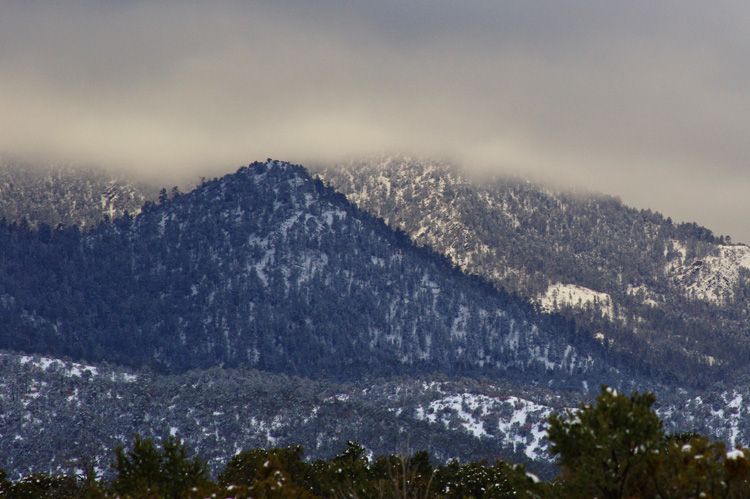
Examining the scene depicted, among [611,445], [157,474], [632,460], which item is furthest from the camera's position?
[157,474]

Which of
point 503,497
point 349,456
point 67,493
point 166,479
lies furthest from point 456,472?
point 166,479

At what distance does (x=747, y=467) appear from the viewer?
53.7 m

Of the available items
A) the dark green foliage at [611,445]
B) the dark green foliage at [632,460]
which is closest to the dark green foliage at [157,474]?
the dark green foliage at [611,445]

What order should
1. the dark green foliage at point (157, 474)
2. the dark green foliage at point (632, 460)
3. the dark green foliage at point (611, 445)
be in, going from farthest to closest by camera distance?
1. the dark green foliage at point (157, 474)
2. the dark green foliage at point (611, 445)
3. the dark green foliage at point (632, 460)

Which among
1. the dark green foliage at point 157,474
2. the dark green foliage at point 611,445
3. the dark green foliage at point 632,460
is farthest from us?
the dark green foliage at point 157,474

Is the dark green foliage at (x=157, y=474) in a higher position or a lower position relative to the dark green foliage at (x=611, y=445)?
lower

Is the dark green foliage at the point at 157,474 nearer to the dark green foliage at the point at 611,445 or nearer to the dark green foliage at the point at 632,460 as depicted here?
the dark green foliage at the point at 611,445

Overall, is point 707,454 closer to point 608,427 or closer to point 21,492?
point 608,427

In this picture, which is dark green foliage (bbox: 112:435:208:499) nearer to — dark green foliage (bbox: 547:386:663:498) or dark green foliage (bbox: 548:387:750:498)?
dark green foliage (bbox: 547:386:663:498)

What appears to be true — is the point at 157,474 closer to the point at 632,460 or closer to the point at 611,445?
the point at 611,445

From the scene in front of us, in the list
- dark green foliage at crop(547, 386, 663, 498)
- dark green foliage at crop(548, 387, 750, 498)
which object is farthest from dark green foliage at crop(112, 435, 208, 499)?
dark green foliage at crop(548, 387, 750, 498)

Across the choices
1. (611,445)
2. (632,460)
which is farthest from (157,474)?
(632,460)

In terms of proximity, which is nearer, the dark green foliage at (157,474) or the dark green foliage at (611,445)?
the dark green foliage at (611,445)

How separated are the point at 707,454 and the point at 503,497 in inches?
2589
